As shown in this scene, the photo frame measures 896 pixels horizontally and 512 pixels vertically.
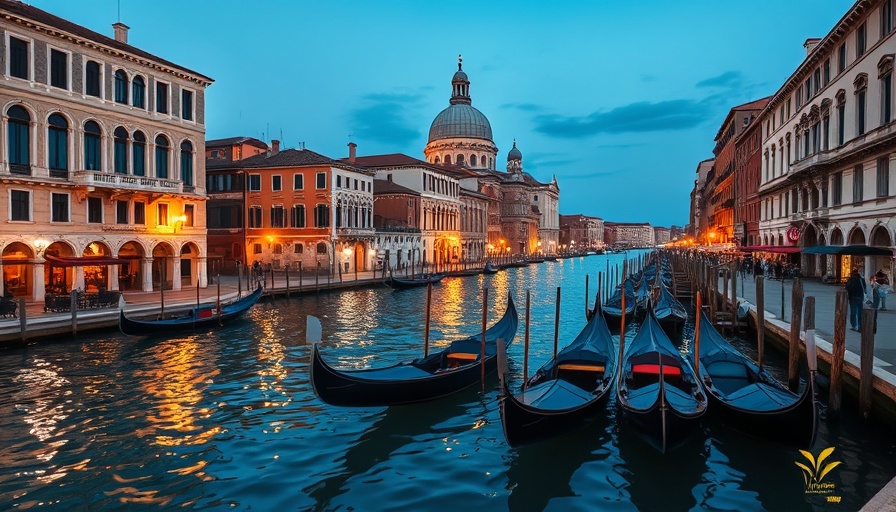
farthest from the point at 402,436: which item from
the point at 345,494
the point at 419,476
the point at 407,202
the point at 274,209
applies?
the point at 407,202

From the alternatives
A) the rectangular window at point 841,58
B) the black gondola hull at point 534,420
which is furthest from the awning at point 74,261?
the rectangular window at point 841,58

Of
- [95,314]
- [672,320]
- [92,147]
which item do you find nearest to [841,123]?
[672,320]

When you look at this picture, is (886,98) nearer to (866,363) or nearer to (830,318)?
(830,318)

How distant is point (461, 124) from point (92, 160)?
61239 millimetres

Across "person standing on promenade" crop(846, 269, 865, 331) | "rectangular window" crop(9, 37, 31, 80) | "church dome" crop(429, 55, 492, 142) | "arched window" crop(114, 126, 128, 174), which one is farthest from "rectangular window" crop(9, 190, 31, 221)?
"church dome" crop(429, 55, 492, 142)

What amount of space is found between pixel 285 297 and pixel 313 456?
18.7 meters

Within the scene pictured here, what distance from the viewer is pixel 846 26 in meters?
20.2

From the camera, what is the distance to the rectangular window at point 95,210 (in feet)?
64.0

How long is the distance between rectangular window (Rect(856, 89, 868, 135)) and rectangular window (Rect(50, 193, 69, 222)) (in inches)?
1032

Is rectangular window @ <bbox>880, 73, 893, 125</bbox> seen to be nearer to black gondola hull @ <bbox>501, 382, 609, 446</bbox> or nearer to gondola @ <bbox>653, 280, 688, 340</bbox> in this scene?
gondola @ <bbox>653, 280, 688, 340</bbox>

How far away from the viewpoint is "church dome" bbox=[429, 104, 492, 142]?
77438mm

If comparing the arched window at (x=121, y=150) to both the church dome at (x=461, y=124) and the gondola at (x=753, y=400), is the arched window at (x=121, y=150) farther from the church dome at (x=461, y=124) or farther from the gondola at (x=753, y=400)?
the church dome at (x=461, y=124)

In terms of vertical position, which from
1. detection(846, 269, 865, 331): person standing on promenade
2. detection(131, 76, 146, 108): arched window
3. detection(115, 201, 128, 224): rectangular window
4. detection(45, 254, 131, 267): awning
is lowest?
detection(846, 269, 865, 331): person standing on promenade

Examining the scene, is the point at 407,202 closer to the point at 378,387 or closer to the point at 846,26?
the point at 846,26
